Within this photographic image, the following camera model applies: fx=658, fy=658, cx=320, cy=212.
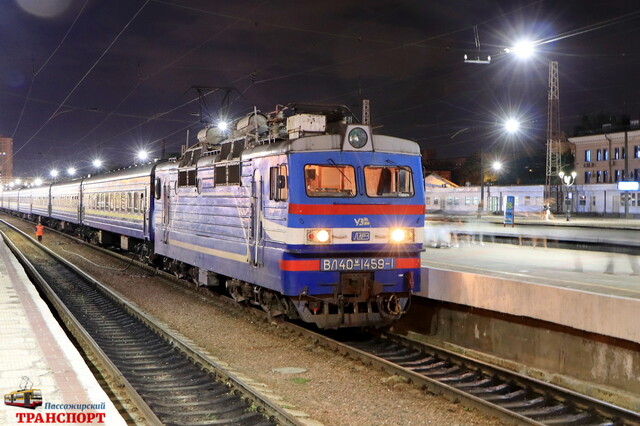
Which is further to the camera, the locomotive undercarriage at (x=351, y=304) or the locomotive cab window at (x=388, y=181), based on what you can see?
the locomotive cab window at (x=388, y=181)

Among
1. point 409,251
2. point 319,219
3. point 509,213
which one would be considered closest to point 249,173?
point 319,219

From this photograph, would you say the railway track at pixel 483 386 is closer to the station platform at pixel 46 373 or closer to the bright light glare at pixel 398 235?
the bright light glare at pixel 398 235

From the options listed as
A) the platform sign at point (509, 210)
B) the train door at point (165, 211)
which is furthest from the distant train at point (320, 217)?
the platform sign at point (509, 210)

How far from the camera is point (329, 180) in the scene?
1138 cm

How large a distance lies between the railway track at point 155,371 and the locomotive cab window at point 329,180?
10.9 ft

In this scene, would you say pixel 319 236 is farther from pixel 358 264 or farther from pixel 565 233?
pixel 565 233

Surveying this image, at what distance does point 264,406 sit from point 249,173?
18.2 feet

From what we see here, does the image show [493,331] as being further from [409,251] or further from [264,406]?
[264,406]

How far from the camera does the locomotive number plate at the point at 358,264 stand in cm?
1116

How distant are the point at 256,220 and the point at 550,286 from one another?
525 cm

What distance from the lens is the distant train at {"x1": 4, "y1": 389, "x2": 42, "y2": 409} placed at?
23.3ft

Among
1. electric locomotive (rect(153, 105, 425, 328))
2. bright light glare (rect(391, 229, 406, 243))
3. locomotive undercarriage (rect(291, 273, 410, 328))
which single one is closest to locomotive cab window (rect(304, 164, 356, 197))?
electric locomotive (rect(153, 105, 425, 328))

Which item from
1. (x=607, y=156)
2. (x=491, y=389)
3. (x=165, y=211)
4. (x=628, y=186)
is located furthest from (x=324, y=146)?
(x=607, y=156)

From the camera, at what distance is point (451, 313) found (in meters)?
12.8
